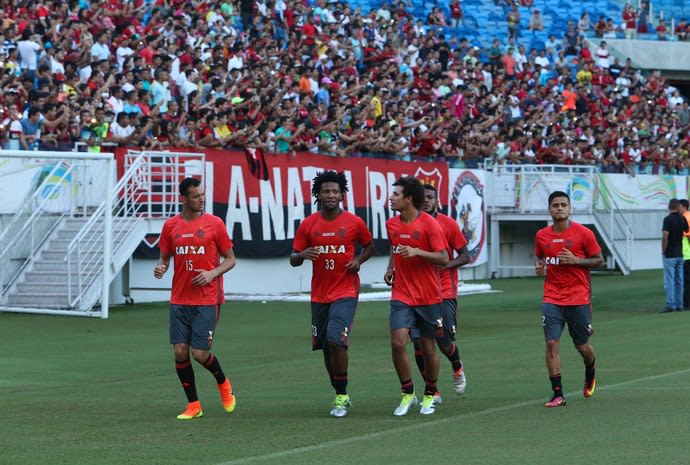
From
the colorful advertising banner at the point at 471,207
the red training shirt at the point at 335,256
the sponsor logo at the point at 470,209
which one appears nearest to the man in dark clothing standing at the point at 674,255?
the colorful advertising banner at the point at 471,207

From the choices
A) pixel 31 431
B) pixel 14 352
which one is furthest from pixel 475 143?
pixel 31 431

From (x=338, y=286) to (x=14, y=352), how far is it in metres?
7.51

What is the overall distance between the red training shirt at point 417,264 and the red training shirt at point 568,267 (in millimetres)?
1285

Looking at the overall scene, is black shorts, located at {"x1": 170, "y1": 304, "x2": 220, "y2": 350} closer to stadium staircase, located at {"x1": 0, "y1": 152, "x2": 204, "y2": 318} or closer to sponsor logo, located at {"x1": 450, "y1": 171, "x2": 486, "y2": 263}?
stadium staircase, located at {"x1": 0, "y1": 152, "x2": 204, "y2": 318}

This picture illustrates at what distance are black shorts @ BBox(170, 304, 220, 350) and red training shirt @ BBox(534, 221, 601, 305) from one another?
9.79ft

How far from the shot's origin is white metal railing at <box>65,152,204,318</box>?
77.5ft

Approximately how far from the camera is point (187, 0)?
32.8 meters

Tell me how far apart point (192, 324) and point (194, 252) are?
23.5 inches

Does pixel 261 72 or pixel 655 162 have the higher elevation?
pixel 261 72

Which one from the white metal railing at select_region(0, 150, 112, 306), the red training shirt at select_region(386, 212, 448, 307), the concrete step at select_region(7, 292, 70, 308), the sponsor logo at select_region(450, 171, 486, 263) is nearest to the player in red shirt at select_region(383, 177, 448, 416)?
the red training shirt at select_region(386, 212, 448, 307)

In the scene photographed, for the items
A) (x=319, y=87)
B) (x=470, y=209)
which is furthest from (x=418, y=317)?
(x=470, y=209)

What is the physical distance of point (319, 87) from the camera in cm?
3353

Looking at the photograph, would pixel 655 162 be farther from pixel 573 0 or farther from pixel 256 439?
pixel 256 439

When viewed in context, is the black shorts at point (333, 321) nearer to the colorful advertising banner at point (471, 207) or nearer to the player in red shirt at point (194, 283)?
the player in red shirt at point (194, 283)
